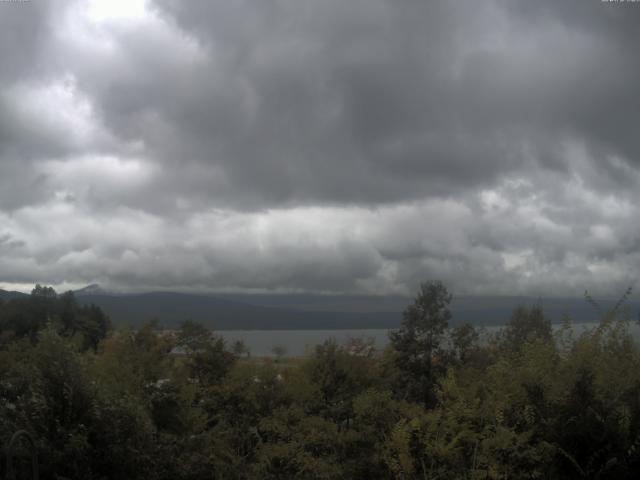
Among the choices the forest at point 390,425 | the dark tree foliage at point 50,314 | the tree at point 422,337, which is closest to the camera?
the forest at point 390,425

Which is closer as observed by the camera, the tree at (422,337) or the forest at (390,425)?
the forest at (390,425)

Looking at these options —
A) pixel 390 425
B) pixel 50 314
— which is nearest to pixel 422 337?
pixel 390 425

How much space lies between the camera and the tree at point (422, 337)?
27203 millimetres

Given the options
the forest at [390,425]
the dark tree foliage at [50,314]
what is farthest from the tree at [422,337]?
the dark tree foliage at [50,314]

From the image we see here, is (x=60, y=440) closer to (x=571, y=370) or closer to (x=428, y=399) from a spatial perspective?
(x=571, y=370)

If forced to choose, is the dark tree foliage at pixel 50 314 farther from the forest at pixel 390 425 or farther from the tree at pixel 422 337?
the forest at pixel 390 425

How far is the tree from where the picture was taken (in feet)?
89.2

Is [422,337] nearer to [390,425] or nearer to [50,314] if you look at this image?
[390,425]

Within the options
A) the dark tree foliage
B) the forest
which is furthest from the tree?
the dark tree foliage

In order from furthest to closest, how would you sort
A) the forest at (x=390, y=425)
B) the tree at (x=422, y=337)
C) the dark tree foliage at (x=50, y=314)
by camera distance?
the dark tree foliage at (x=50, y=314) → the tree at (x=422, y=337) → the forest at (x=390, y=425)

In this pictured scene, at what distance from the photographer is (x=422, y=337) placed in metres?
28.0

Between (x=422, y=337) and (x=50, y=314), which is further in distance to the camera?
(x=50, y=314)

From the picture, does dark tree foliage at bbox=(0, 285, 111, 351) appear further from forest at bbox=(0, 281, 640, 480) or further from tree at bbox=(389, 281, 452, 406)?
forest at bbox=(0, 281, 640, 480)

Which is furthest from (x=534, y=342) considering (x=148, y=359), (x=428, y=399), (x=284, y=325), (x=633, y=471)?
(x=284, y=325)
